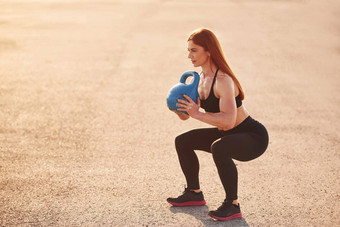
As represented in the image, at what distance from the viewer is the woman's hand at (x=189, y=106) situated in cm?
468

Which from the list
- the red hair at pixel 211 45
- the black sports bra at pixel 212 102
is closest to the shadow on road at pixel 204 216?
the black sports bra at pixel 212 102

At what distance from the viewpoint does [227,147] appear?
4.75 metres

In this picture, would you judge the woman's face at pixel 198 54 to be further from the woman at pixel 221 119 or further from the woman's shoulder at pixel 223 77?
the woman's shoulder at pixel 223 77

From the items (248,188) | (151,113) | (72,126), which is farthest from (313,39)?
(248,188)

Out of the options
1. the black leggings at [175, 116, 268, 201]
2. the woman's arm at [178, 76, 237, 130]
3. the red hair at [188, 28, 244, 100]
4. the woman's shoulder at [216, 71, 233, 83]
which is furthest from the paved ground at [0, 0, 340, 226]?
the red hair at [188, 28, 244, 100]

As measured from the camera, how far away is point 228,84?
459cm

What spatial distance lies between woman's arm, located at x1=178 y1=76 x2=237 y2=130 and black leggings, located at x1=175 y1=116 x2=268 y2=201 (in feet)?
0.66

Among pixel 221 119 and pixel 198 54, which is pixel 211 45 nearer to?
pixel 198 54

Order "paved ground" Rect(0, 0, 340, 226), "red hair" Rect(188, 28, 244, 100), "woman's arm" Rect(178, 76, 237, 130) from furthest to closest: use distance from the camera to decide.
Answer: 1. "paved ground" Rect(0, 0, 340, 226)
2. "red hair" Rect(188, 28, 244, 100)
3. "woman's arm" Rect(178, 76, 237, 130)

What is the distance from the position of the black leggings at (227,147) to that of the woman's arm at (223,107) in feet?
0.66

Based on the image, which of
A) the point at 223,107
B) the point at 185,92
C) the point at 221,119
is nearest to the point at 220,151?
the point at 221,119

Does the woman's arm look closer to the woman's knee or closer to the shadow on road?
the woman's knee

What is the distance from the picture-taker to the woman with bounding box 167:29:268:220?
183 inches

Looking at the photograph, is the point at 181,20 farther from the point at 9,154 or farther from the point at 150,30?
the point at 9,154
